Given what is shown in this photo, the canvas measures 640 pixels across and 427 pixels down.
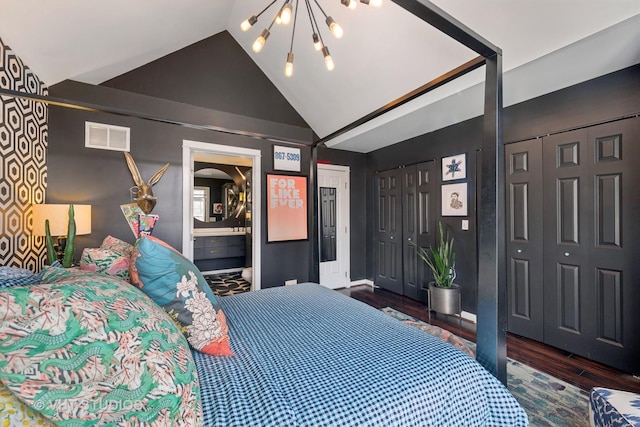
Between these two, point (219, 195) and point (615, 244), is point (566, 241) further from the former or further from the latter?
point (219, 195)

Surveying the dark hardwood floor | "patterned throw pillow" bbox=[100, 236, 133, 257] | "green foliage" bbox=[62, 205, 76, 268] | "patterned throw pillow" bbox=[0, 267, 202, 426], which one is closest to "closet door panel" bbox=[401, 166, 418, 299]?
the dark hardwood floor

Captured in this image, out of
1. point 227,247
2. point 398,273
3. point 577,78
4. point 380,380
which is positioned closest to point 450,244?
point 398,273

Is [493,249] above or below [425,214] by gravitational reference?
below

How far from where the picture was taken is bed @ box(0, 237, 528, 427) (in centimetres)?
52

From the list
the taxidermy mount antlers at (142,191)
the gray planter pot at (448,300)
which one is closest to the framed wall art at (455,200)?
the gray planter pot at (448,300)

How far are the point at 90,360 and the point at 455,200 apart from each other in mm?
3513

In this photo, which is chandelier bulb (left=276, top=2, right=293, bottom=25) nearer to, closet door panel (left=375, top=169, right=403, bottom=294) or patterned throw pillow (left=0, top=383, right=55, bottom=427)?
patterned throw pillow (left=0, top=383, right=55, bottom=427)

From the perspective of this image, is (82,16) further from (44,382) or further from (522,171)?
(522,171)

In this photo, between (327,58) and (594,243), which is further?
(594,243)

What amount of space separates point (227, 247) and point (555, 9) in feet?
16.9

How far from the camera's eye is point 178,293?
1004 millimetres

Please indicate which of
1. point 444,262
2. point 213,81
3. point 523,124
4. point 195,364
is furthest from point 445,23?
point 213,81

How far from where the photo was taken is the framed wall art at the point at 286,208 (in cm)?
381

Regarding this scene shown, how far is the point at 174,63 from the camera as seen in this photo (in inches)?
127
